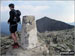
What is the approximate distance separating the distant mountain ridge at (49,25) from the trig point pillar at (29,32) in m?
5.65

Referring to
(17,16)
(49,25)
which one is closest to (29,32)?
(17,16)

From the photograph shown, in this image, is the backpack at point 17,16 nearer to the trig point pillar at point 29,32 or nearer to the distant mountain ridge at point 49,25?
the trig point pillar at point 29,32

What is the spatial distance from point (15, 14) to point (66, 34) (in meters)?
8.74

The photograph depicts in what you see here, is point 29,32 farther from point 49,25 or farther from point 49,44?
point 49,25

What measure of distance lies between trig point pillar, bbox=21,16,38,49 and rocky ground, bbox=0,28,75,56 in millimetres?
280

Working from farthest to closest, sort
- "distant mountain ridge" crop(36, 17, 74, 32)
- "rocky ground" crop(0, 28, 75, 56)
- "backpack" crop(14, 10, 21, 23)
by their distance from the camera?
"distant mountain ridge" crop(36, 17, 74, 32)
"rocky ground" crop(0, 28, 75, 56)
"backpack" crop(14, 10, 21, 23)

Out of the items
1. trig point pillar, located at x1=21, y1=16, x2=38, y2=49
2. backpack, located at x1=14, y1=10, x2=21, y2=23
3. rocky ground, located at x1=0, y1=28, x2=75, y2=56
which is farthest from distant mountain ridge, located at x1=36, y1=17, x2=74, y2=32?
backpack, located at x1=14, y1=10, x2=21, y2=23

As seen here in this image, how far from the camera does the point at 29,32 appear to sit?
1218cm

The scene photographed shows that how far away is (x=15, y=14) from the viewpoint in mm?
11711

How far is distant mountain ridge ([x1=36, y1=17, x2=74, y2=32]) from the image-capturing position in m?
18.3

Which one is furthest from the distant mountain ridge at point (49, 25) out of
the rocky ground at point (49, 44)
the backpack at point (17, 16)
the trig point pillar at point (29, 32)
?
the backpack at point (17, 16)

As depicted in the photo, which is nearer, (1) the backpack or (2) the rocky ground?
(1) the backpack

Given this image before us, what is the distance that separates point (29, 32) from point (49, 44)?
136 inches

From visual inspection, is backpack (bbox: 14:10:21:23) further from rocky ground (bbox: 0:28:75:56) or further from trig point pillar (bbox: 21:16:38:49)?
rocky ground (bbox: 0:28:75:56)
